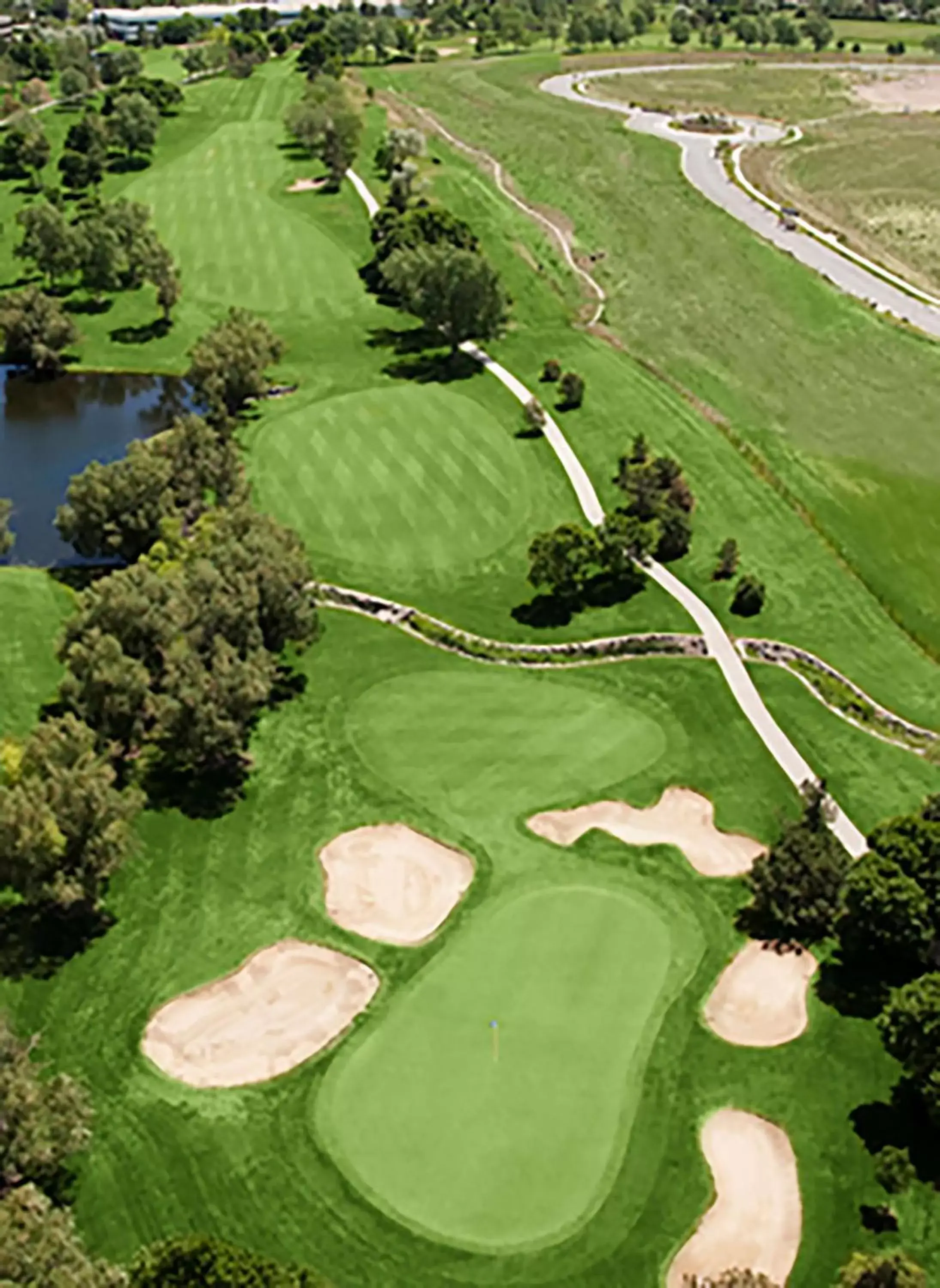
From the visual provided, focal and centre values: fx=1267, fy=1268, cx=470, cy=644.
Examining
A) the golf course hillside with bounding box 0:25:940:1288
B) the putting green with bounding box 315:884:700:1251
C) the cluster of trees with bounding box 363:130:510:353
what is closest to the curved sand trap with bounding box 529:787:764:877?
the golf course hillside with bounding box 0:25:940:1288

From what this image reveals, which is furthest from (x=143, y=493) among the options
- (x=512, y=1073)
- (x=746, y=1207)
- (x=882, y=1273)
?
(x=882, y=1273)

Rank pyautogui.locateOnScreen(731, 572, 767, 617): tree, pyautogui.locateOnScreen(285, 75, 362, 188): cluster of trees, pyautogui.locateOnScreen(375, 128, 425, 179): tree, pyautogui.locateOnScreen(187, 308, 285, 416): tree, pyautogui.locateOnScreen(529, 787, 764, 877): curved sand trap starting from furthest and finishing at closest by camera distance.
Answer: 1. pyautogui.locateOnScreen(375, 128, 425, 179): tree
2. pyautogui.locateOnScreen(285, 75, 362, 188): cluster of trees
3. pyautogui.locateOnScreen(187, 308, 285, 416): tree
4. pyautogui.locateOnScreen(731, 572, 767, 617): tree
5. pyautogui.locateOnScreen(529, 787, 764, 877): curved sand trap

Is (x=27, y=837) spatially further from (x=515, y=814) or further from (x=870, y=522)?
(x=870, y=522)

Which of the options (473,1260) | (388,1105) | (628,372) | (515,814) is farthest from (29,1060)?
(628,372)

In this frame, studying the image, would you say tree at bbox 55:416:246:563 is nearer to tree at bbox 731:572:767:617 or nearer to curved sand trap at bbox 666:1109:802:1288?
tree at bbox 731:572:767:617

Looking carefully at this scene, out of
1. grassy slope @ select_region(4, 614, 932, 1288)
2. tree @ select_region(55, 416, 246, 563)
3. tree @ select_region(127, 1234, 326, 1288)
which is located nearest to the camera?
Result: tree @ select_region(127, 1234, 326, 1288)

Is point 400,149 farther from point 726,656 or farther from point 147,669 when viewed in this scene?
point 147,669

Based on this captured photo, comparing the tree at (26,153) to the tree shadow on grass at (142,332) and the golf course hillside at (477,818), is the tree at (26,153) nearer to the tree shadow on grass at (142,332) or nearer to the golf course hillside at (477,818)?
the tree shadow on grass at (142,332)
